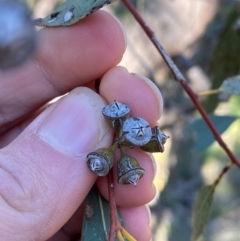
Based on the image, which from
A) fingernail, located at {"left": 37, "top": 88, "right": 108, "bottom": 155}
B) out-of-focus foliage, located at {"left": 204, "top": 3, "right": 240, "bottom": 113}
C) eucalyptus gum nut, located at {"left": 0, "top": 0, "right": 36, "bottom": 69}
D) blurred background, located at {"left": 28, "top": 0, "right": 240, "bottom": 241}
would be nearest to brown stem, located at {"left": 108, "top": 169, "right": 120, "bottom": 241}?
fingernail, located at {"left": 37, "top": 88, "right": 108, "bottom": 155}

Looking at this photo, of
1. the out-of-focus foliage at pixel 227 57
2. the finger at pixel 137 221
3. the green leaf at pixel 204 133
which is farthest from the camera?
the out-of-focus foliage at pixel 227 57

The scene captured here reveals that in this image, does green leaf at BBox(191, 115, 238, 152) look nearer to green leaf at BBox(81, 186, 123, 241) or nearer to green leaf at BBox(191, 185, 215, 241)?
green leaf at BBox(191, 185, 215, 241)

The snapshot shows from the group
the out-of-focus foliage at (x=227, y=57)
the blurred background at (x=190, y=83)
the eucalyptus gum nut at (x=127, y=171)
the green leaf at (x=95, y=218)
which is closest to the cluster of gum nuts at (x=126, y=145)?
the eucalyptus gum nut at (x=127, y=171)

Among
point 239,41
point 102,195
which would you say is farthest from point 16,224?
point 239,41

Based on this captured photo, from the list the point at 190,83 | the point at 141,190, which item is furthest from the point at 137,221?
the point at 190,83

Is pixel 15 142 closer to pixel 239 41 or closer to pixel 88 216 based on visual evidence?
pixel 88 216

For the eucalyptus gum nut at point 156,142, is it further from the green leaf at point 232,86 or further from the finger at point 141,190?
the green leaf at point 232,86
